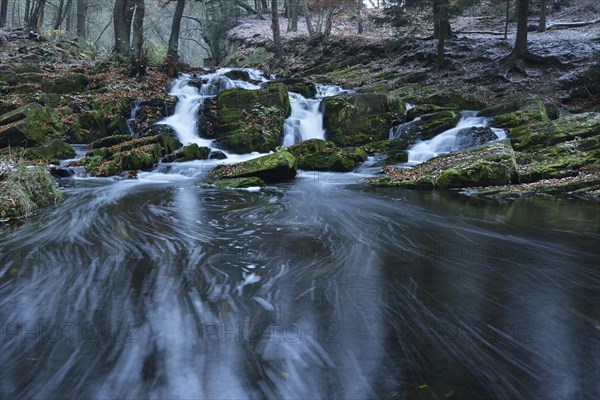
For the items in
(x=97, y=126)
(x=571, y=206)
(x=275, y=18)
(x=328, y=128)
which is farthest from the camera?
(x=275, y=18)

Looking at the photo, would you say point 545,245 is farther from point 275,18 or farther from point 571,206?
point 275,18

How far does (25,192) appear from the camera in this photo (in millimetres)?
7871

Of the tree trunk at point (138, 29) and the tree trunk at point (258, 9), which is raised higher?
the tree trunk at point (258, 9)

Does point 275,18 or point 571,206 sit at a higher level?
point 275,18

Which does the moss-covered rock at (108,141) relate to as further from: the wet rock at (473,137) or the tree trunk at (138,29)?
the wet rock at (473,137)

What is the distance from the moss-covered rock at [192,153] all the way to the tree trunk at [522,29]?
552 inches

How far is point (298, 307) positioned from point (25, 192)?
6789mm

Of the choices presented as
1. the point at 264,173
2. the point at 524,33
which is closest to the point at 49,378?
the point at 264,173

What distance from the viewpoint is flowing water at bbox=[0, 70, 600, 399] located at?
2.72 m

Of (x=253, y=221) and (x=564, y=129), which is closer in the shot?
(x=253, y=221)

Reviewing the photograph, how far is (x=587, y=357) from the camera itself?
9.73ft

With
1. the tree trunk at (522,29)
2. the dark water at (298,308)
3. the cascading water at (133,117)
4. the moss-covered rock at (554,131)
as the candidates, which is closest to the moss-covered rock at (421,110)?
the moss-covered rock at (554,131)

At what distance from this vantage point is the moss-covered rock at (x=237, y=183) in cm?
1070

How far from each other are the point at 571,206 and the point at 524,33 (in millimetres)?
11888
